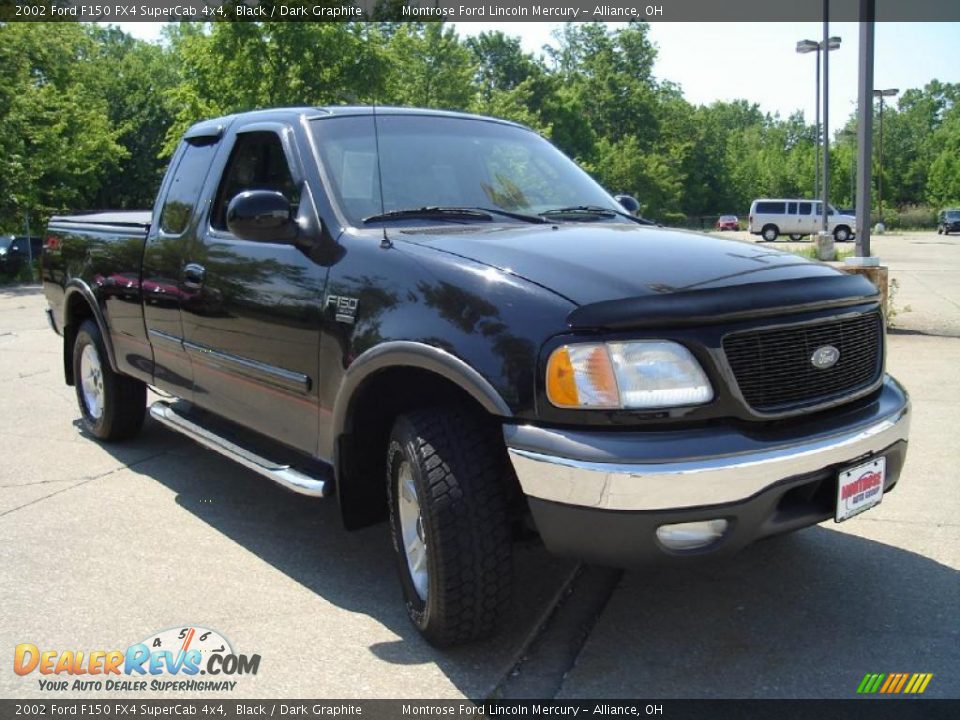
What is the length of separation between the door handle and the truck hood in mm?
1330

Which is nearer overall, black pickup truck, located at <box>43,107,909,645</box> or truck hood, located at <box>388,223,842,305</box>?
black pickup truck, located at <box>43,107,909,645</box>

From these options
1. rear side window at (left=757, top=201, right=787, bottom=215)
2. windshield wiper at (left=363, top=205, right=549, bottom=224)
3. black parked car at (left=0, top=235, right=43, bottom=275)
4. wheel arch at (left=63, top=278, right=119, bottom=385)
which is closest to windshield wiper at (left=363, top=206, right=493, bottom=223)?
windshield wiper at (left=363, top=205, right=549, bottom=224)

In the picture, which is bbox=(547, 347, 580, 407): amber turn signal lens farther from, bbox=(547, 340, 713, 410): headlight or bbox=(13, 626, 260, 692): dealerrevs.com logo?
bbox=(13, 626, 260, 692): dealerrevs.com logo

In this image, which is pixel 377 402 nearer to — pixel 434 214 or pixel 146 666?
pixel 434 214

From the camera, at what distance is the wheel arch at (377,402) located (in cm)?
313

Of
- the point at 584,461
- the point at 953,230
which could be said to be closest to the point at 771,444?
the point at 584,461

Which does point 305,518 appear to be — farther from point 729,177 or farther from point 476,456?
point 729,177

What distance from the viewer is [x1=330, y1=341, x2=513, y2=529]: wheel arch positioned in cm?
313

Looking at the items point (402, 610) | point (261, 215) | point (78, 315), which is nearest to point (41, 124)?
point (78, 315)

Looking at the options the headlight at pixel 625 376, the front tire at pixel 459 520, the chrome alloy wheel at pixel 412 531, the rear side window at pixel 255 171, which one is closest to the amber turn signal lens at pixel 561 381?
the headlight at pixel 625 376

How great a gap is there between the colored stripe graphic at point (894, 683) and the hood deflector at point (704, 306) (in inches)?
49.1

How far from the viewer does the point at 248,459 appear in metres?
4.11

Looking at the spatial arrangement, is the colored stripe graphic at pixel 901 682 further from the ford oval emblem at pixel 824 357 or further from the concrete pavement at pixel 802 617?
the ford oval emblem at pixel 824 357

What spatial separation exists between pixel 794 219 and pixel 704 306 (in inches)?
2047
